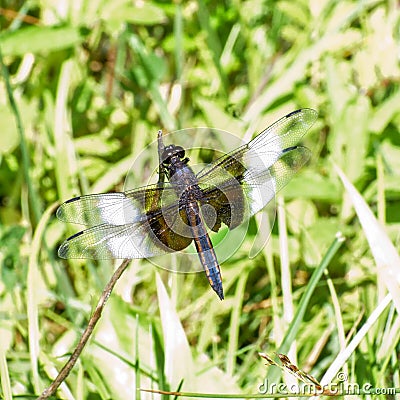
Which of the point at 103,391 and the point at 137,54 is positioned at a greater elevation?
the point at 137,54

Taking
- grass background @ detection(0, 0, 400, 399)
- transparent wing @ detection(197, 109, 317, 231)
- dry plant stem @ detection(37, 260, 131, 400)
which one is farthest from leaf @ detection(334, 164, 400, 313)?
dry plant stem @ detection(37, 260, 131, 400)

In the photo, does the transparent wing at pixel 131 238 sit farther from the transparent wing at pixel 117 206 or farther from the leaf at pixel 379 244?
the leaf at pixel 379 244

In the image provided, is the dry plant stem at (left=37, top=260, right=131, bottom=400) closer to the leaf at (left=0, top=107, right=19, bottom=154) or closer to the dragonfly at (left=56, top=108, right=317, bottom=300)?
the dragonfly at (left=56, top=108, right=317, bottom=300)

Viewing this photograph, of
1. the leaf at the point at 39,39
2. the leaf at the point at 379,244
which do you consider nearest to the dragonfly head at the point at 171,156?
the leaf at the point at 379,244

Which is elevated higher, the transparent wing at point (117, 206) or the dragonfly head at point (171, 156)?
the dragonfly head at point (171, 156)

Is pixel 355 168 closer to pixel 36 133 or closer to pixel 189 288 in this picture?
pixel 189 288

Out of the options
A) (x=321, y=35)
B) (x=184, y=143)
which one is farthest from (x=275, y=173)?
(x=321, y=35)
